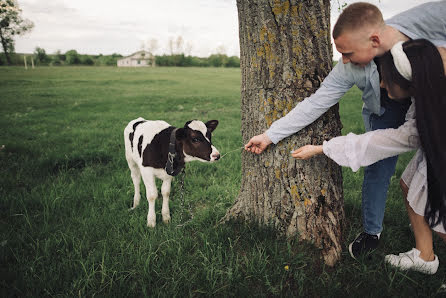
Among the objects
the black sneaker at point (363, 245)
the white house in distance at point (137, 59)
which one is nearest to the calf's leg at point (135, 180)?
the black sneaker at point (363, 245)

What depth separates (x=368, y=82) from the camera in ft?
7.45

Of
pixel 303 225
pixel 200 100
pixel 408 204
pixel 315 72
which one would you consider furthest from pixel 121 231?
pixel 200 100

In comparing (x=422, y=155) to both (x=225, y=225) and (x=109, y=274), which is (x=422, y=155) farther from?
(x=109, y=274)

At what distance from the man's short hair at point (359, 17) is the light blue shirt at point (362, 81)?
0.21 metres

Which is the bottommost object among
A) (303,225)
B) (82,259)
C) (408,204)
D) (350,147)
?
(82,259)

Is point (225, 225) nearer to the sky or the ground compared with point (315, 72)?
nearer to the ground

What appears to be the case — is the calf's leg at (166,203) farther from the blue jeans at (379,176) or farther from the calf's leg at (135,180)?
the blue jeans at (379,176)

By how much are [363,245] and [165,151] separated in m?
2.50

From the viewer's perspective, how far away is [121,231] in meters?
3.23

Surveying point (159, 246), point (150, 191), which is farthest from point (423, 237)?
point (150, 191)

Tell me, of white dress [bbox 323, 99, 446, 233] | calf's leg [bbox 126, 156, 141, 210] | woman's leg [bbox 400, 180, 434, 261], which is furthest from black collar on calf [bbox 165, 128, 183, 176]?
woman's leg [bbox 400, 180, 434, 261]

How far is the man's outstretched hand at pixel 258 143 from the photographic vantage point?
2650 mm

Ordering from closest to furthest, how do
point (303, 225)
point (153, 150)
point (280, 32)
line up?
point (280, 32) → point (303, 225) → point (153, 150)

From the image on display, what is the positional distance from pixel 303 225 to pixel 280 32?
71.2 inches
